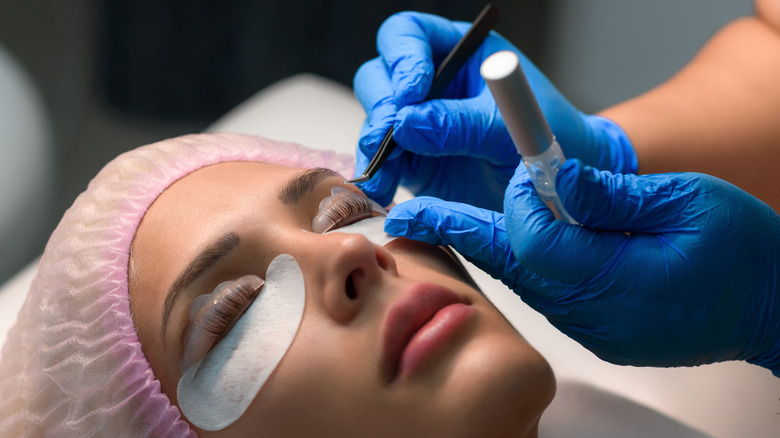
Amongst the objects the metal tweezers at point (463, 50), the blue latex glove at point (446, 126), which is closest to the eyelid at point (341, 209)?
the blue latex glove at point (446, 126)

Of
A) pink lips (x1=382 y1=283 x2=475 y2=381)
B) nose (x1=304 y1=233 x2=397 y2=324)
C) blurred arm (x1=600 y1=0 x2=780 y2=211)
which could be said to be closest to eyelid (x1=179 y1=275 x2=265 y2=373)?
nose (x1=304 y1=233 x2=397 y2=324)

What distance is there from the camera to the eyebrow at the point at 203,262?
3.55 ft

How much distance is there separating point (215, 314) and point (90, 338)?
0.25 meters

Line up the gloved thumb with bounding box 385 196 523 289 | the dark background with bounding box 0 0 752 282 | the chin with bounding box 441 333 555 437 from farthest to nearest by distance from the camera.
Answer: the dark background with bounding box 0 0 752 282
the gloved thumb with bounding box 385 196 523 289
the chin with bounding box 441 333 555 437

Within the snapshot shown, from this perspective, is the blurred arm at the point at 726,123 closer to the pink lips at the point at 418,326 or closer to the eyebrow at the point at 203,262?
the pink lips at the point at 418,326

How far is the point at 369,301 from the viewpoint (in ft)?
3.33

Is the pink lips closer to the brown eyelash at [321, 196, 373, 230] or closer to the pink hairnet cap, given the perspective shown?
the brown eyelash at [321, 196, 373, 230]

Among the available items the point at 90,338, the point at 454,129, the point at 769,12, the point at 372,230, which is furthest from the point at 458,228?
the point at 769,12

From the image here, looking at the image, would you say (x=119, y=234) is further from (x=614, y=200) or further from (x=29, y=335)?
(x=614, y=200)

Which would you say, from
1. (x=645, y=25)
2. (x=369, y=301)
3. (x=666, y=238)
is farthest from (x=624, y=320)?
(x=645, y=25)

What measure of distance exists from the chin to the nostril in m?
0.19

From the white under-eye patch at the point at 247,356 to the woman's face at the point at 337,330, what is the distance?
0.02 meters

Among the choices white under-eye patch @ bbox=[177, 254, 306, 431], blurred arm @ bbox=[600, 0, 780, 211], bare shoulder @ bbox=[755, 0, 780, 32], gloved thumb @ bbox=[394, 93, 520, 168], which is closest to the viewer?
white under-eye patch @ bbox=[177, 254, 306, 431]

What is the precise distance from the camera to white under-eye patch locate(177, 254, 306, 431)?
1.05 m
